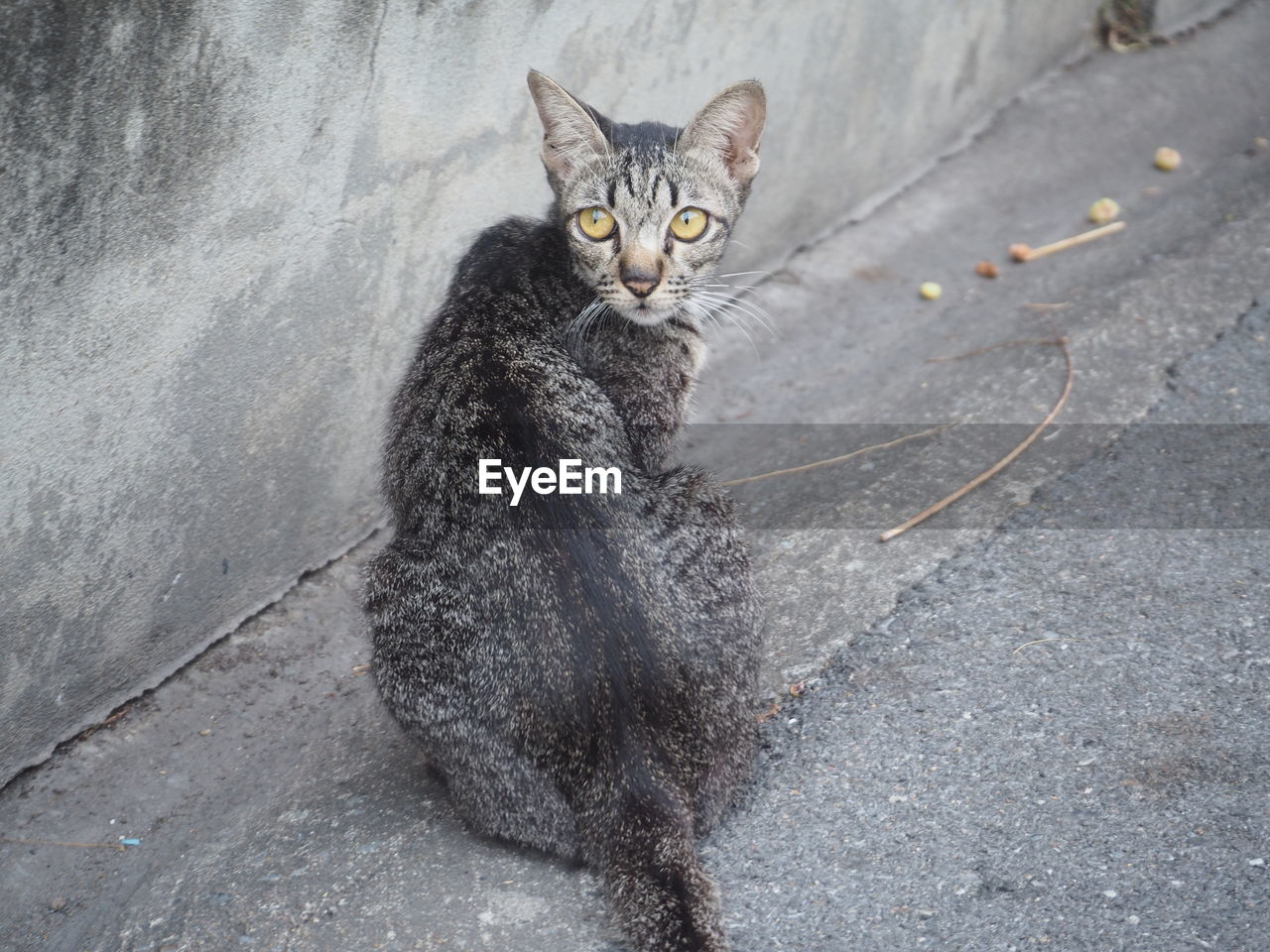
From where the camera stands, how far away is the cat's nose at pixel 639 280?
131 inches

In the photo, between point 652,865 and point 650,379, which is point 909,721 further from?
point 650,379

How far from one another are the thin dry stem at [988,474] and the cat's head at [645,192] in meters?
1.13

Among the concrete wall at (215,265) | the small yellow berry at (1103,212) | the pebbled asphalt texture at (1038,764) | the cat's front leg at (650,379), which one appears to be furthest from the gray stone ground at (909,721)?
the cat's front leg at (650,379)

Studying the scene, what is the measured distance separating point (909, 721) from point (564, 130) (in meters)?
1.95

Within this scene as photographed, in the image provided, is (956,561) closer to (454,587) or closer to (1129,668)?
(1129,668)

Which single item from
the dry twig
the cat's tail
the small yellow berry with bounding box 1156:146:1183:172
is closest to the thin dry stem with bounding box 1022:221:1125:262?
the dry twig

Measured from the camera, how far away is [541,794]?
294 centimetres

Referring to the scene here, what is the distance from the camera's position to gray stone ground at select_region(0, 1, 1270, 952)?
288 centimetres

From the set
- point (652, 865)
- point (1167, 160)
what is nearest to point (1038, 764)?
point (652, 865)

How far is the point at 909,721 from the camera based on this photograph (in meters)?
3.34

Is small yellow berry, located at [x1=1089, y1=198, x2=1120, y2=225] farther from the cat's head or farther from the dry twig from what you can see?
the cat's head

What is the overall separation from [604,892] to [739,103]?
2.19 metres

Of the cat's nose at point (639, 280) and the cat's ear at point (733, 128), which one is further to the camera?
the cat's ear at point (733, 128)

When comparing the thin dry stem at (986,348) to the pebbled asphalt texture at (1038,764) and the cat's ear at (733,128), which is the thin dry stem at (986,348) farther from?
the cat's ear at (733,128)
